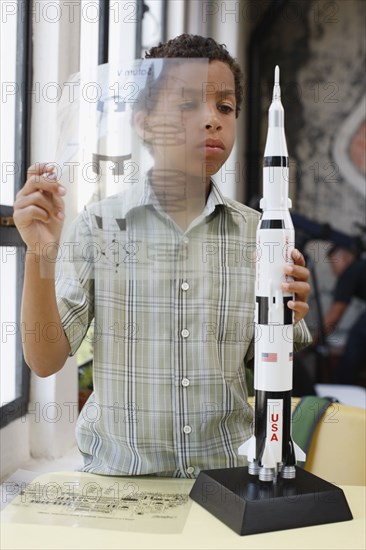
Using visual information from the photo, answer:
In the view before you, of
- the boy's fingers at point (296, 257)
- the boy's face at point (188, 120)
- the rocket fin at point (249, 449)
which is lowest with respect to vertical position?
the rocket fin at point (249, 449)

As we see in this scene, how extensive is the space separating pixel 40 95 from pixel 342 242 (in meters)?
2.12

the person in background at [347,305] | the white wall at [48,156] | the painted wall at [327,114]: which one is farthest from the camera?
the painted wall at [327,114]

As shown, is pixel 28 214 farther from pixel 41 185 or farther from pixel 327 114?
pixel 327 114

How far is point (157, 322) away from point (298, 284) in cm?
16

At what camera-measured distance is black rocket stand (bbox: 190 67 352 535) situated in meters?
0.76

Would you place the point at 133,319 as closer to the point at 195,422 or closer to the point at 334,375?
the point at 195,422

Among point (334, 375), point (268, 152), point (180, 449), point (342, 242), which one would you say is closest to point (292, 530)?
point (180, 449)

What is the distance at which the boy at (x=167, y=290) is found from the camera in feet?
2.54

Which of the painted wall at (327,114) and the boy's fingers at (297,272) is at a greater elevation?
the painted wall at (327,114)

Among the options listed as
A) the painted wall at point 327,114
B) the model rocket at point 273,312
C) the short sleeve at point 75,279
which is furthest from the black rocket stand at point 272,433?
the painted wall at point 327,114

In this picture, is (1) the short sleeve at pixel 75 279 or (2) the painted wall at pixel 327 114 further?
(2) the painted wall at pixel 327 114

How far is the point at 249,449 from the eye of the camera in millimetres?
814

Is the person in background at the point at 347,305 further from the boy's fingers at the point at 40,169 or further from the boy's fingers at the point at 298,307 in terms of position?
the boy's fingers at the point at 40,169

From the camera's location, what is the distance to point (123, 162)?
2.55 feet
